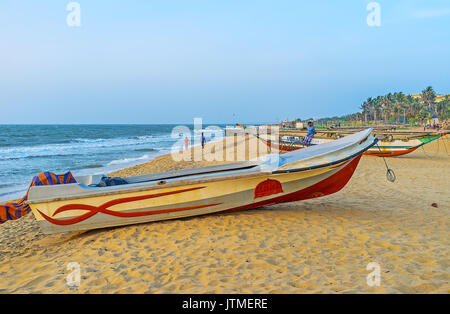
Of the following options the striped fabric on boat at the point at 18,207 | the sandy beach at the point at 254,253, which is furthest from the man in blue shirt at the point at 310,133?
the striped fabric on boat at the point at 18,207

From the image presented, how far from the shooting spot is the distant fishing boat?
4.81m

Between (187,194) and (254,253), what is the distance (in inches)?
65.1

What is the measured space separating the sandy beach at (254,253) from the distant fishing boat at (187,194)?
0.84ft

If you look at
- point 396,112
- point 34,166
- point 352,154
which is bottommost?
point 34,166

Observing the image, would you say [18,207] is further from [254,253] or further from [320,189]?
[320,189]

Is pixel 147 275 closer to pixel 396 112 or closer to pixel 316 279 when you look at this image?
pixel 316 279

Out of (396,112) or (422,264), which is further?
(396,112)

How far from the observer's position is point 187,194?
5.03 metres

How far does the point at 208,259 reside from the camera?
12.4 ft

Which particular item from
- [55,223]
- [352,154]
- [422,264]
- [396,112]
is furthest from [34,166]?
[396,112]

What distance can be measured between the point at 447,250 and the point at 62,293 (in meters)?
4.75

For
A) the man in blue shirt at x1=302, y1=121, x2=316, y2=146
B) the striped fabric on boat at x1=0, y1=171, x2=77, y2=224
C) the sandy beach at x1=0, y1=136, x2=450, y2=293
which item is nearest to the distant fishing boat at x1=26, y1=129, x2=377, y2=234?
the sandy beach at x1=0, y1=136, x2=450, y2=293

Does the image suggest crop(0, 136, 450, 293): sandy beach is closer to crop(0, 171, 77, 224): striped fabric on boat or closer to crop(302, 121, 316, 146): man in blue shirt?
crop(0, 171, 77, 224): striped fabric on boat

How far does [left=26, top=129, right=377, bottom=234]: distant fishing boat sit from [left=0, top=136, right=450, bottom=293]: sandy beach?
26 cm
